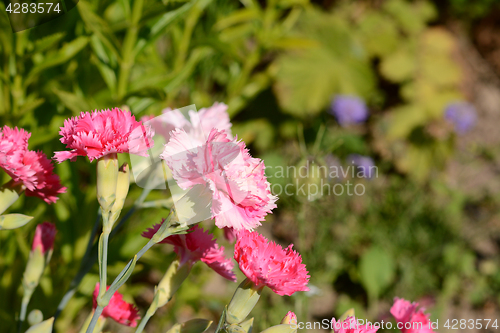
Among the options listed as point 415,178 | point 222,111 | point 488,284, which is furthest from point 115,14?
point 488,284

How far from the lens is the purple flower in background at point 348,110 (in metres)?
1.90

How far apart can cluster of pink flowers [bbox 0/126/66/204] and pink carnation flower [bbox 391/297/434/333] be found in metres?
0.43

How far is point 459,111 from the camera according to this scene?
203 cm

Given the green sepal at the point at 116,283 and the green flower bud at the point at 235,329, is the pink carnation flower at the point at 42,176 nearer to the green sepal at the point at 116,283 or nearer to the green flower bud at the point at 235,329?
the green sepal at the point at 116,283

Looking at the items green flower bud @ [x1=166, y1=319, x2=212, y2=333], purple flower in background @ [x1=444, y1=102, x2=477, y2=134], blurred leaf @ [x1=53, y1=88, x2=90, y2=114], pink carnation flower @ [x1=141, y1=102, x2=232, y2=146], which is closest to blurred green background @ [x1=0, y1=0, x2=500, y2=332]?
blurred leaf @ [x1=53, y1=88, x2=90, y2=114]

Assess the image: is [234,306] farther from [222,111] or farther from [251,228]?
[222,111]

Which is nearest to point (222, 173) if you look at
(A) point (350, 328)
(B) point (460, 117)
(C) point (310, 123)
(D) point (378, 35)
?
(A) point (350, 328)

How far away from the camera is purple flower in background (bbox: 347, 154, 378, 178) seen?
1.84 m

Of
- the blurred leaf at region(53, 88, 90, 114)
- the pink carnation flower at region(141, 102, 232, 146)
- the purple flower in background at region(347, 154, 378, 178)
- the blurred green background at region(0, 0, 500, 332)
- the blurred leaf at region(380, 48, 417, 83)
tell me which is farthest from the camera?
the blurred leaf at region(380, 48, 417, 83)

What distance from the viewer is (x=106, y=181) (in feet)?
1.32

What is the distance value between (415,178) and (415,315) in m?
1.71

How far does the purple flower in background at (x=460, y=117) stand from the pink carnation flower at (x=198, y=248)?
1.90 meters

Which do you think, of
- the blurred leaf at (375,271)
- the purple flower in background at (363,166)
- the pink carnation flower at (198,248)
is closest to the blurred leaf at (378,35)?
the purple flower in background at (363,166)

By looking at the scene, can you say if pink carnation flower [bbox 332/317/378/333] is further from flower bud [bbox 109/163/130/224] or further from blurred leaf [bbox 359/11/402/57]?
blurred leaf [bbox 359/11/402/57]
